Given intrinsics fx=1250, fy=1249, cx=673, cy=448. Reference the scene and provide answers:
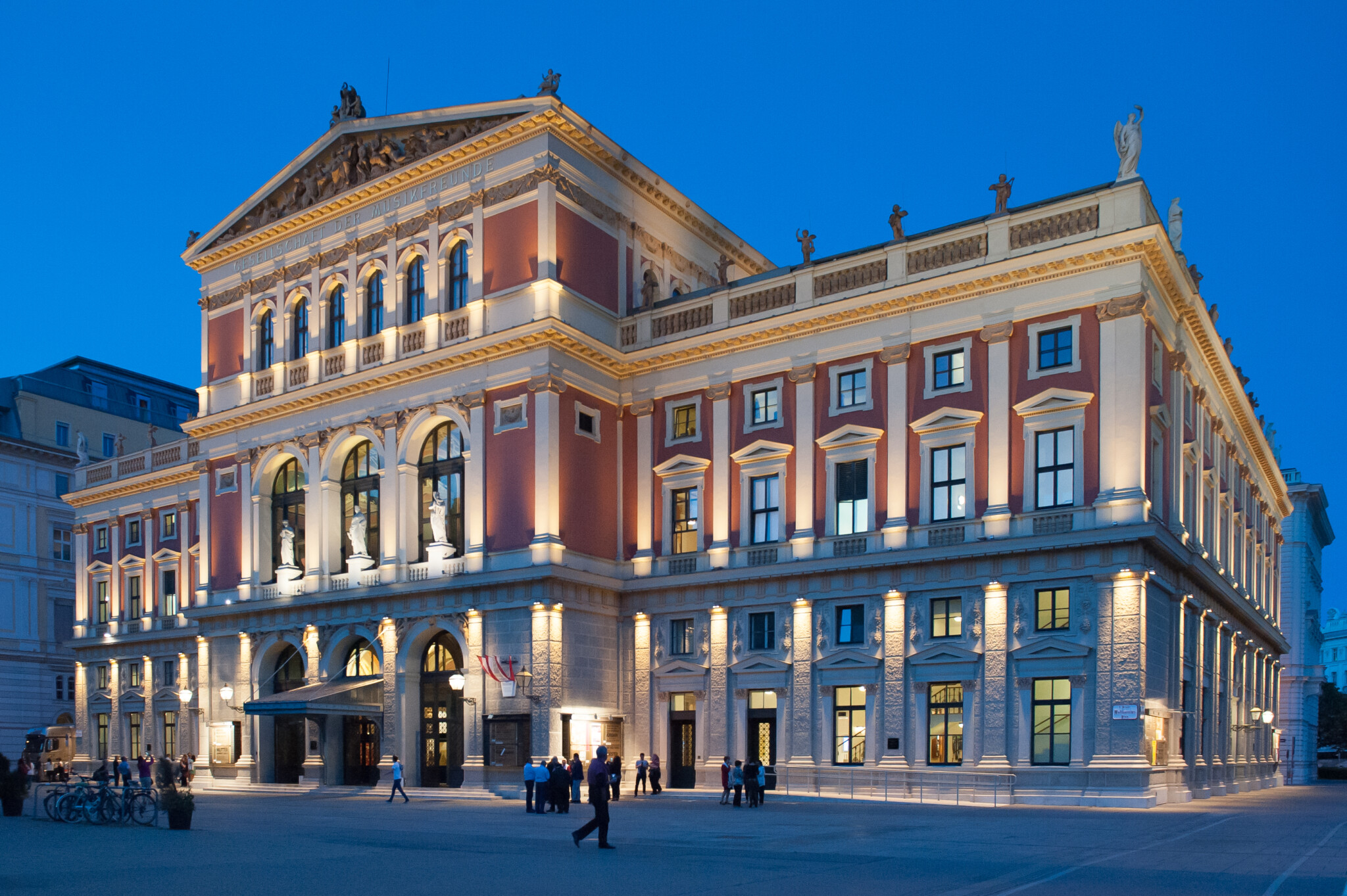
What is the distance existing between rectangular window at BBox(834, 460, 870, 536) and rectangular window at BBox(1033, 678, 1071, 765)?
25.1 feet

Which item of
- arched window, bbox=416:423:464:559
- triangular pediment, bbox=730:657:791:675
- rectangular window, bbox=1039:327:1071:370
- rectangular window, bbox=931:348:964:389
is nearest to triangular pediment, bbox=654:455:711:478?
triangular pediment, bbox=730:657:791:675

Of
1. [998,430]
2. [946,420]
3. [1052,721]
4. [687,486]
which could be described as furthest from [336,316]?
[1052,721]

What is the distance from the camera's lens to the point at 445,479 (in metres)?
46.2

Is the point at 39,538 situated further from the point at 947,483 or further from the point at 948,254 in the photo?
the point at 948,254

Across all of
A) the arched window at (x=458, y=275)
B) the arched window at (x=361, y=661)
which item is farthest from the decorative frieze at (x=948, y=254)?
the arched window at (x=361, y=661)

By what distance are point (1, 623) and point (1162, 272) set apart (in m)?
65.1

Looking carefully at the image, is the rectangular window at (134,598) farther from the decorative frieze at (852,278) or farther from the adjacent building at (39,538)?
the decorative frieze at (852,278)

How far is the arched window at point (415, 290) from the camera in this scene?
156 ft

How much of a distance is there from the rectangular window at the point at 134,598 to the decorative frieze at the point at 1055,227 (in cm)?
4735

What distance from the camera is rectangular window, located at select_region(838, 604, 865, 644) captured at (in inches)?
1565

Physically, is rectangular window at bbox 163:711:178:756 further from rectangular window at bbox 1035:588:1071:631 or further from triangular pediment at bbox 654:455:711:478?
rectangular window at bbox 1035:588:1071:631

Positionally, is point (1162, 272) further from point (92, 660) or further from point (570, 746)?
point (92, 660)

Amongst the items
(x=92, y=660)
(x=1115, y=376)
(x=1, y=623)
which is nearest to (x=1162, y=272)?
(x=1115, y=376)

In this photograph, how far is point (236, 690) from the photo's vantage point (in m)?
50.8
